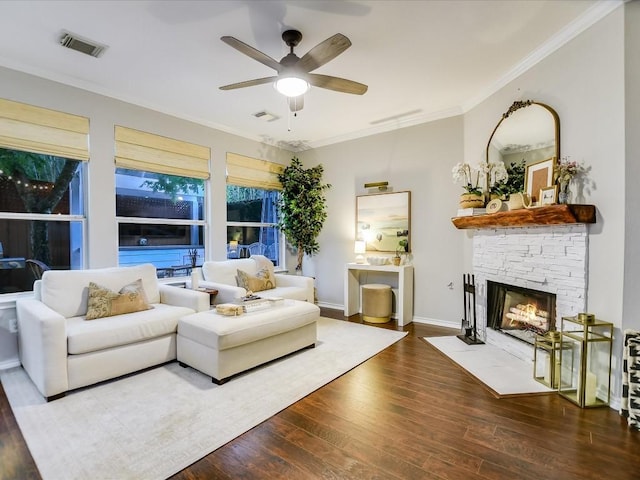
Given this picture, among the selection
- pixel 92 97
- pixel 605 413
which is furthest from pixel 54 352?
pixel 605 413

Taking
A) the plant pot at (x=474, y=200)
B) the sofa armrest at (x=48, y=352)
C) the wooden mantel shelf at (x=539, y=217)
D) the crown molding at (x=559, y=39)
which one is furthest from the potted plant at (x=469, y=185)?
the sofa armrest at (x=48, y=352)

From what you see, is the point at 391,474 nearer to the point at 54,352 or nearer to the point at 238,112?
the point at 54,352

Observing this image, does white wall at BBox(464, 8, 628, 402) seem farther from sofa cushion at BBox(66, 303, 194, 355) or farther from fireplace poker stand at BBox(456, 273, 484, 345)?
sofa cushion at BBox(66, 303, 194, 355)

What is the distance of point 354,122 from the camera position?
488 cm

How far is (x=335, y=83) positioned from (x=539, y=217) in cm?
209

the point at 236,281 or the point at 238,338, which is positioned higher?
the point at 236,281

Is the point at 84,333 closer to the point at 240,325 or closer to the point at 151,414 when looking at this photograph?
the point at 151,414

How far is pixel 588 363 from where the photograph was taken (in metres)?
2.50

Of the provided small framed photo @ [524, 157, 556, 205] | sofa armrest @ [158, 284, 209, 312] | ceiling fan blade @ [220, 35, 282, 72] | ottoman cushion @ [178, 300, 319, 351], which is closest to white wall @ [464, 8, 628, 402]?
small framed photo @ [524, 157, 556, 205]

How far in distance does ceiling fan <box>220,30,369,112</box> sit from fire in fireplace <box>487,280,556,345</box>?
2567 mm

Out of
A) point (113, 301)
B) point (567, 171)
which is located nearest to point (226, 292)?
point (113, 301)

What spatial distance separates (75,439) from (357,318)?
3.68 meters

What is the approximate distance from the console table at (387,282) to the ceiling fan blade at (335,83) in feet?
8.38

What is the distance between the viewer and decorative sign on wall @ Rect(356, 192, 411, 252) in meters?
4.86
